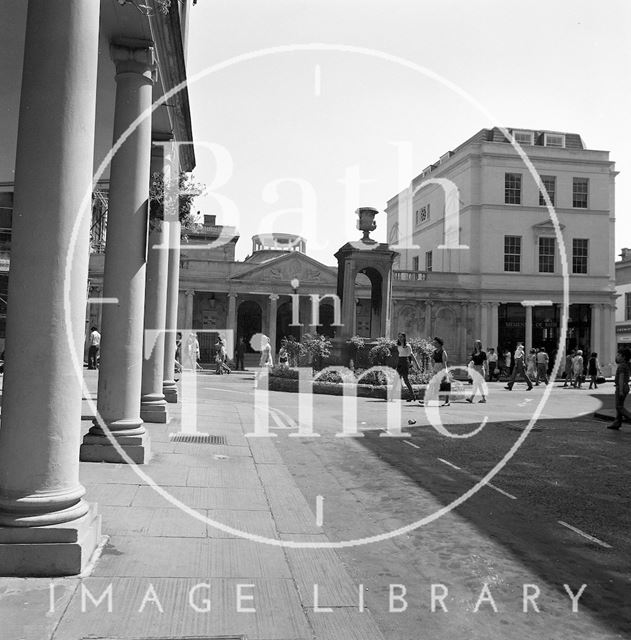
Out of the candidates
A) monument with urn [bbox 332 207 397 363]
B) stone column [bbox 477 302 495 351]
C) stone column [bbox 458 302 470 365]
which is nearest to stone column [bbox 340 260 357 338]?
monument with urn [bbox 332 207 397 363]

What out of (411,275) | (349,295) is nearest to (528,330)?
(411,275)

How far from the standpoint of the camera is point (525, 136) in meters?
51.5

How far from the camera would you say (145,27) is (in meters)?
6.98

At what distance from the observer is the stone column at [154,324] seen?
10070mm

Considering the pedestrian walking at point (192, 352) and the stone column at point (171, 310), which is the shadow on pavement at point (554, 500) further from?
the pedestrian walking at point (192, 352)

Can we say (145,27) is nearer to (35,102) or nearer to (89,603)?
(35,102)

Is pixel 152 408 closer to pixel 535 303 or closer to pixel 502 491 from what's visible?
pixel 502 491

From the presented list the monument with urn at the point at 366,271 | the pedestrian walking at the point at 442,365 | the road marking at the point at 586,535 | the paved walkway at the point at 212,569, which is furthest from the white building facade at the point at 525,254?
the road marking at the point at 586,535

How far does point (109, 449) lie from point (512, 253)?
4396 cm

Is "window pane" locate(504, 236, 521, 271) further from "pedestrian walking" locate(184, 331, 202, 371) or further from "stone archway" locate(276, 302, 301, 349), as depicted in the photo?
"pedestrian walking" locate(184, 331, 202, 371)

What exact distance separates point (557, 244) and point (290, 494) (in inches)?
1787

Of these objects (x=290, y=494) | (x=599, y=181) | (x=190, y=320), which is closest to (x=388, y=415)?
(x=290, y=494)

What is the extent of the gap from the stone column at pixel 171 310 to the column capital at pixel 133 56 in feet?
13.6

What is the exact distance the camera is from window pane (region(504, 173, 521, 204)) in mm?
47341
